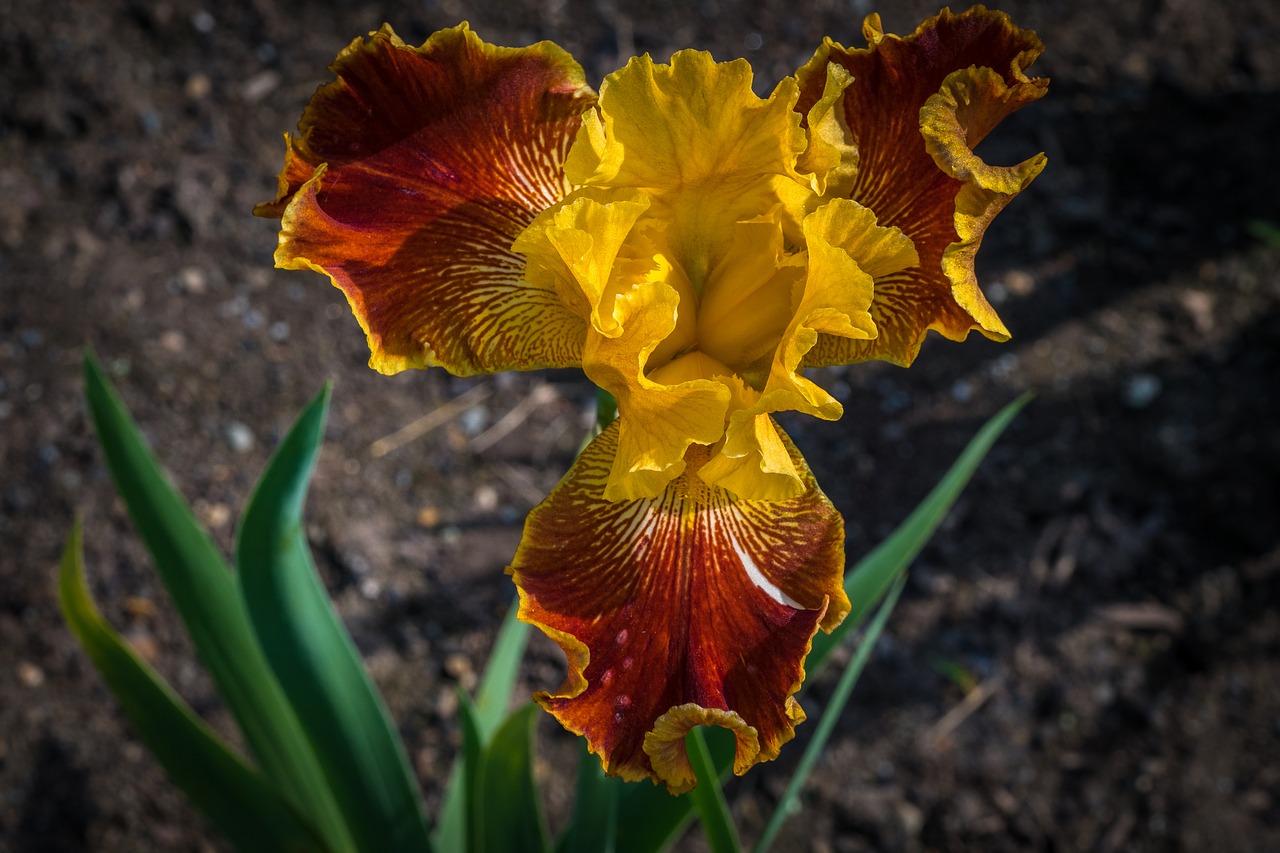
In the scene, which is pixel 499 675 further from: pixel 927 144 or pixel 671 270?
pixel 927 144

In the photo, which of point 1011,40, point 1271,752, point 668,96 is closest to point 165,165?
point 668,96

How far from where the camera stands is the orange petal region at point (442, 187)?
1.16m

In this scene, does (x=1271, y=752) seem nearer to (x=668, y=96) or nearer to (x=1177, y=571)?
(x=1177, y=571)

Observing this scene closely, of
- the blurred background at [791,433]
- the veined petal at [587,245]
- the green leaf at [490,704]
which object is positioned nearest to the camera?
the veined petal at [587,245]

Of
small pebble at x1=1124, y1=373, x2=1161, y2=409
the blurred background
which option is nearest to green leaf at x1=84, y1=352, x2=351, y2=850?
the blurred background

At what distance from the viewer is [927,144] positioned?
1075mm

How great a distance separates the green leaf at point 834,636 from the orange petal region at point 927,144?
369 mm

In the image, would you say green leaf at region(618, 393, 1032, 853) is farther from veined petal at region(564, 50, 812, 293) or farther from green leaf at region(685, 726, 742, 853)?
veined petal at region(564, 50, 812, 293)

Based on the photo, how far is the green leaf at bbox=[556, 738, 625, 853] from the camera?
1.41m

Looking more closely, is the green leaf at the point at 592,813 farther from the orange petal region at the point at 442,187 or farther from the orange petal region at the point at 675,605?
the orange petal region at the point at 442,187

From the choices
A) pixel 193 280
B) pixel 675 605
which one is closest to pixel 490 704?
pixel 675 605

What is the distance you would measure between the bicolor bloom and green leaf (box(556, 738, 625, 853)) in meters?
0.37

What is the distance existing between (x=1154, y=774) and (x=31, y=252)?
3.08 meters

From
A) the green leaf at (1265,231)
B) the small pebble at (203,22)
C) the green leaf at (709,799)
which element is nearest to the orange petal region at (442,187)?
the green leaf at (709,799)
